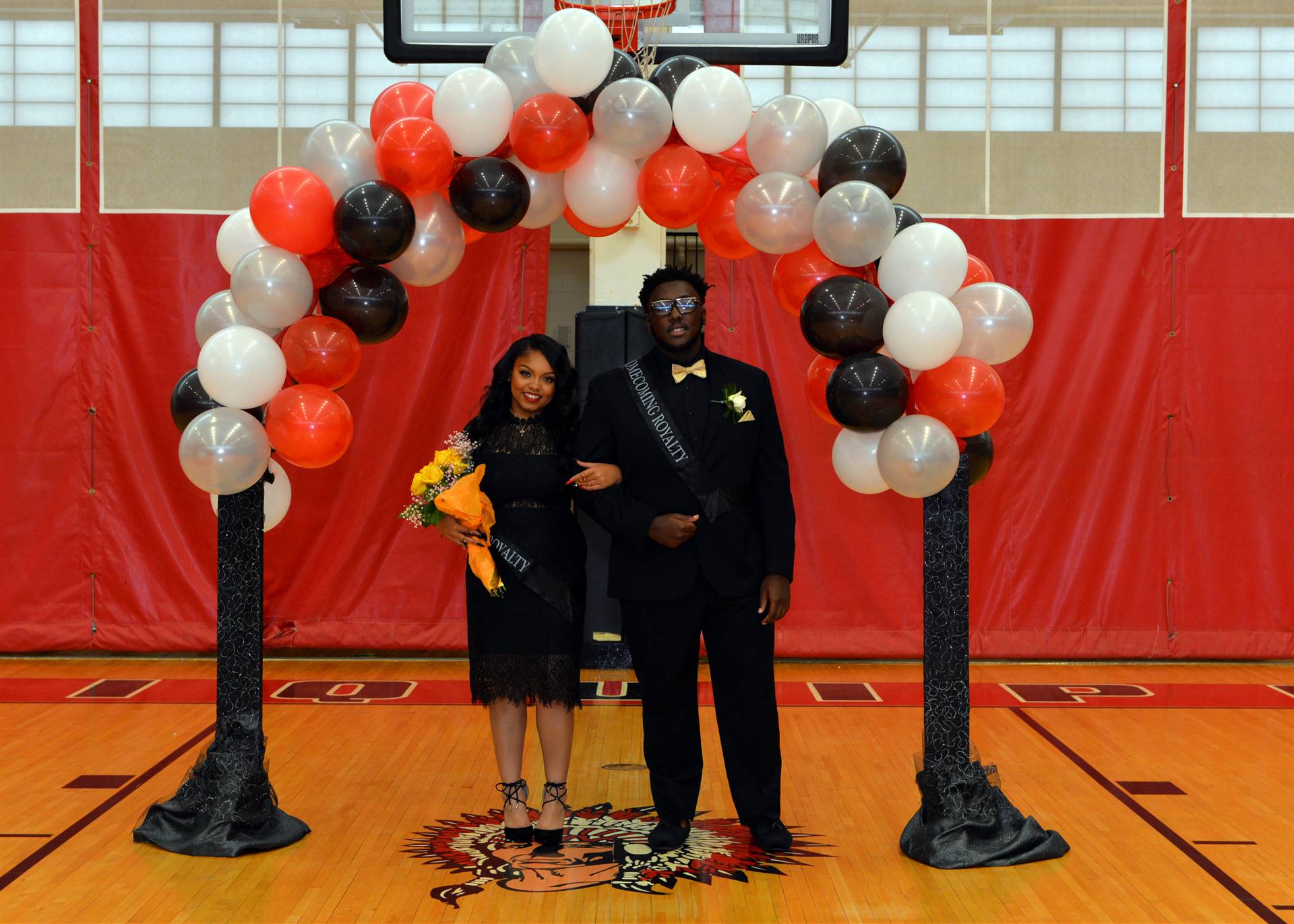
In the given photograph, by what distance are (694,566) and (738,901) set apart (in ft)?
2.93

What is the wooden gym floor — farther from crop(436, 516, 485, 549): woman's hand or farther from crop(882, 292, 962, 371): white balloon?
crop(882, 292, 962, 371): white balloon

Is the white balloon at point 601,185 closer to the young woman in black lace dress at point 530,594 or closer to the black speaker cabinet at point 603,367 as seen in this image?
the young woman in black lace dress at point 530,594

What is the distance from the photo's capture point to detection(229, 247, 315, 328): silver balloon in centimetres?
341

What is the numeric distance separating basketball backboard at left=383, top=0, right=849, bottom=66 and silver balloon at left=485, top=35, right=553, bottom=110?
54 cm

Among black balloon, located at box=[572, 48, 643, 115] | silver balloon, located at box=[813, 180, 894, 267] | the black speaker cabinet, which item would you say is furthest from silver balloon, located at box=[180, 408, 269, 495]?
the black speaker cabinet

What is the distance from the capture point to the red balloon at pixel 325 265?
3590mm

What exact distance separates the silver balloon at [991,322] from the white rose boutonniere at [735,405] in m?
0.63

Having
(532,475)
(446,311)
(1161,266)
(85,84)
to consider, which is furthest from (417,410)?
(1161,266)

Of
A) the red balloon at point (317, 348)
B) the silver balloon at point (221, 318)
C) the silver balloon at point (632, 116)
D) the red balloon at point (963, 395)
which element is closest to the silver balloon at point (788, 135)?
the silver balloon at point (632, 116)

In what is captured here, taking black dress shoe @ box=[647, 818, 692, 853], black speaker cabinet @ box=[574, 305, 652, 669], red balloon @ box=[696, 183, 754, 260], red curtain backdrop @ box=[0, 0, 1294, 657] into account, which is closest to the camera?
black dress shoe @ box=[647, 818, 692, 853]

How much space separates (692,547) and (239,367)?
136 cm

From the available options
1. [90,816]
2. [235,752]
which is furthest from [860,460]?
[90,816]

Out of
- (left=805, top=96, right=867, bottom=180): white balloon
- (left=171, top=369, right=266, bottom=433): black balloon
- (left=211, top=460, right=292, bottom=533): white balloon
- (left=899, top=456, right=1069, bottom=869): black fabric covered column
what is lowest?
(left=899, top=456, right=1069, bottom=869): black fabric covered column

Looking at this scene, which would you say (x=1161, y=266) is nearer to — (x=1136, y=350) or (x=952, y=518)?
(x=1136, y=350)
